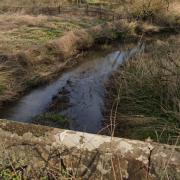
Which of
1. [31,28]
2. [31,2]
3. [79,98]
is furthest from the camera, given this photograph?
[31,2]

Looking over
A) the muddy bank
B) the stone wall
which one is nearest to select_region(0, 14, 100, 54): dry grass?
the muddy bank

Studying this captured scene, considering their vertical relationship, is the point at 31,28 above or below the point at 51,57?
above

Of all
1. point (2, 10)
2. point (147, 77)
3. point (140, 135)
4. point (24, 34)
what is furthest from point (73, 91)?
point (2, 10)

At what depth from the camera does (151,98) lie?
30.3 feet

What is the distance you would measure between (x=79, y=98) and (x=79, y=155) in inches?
358

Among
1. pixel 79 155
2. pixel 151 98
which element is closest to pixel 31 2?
pixel 151 98

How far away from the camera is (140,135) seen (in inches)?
332

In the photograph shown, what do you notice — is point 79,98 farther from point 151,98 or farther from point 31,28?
point 31,28

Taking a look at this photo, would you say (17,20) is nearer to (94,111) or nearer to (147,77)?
(94,111)

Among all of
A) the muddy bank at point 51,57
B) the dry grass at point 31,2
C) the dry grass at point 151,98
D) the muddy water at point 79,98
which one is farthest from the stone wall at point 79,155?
the dry grass at point 31,2

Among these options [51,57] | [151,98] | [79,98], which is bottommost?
[79,98]

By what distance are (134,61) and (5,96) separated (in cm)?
417

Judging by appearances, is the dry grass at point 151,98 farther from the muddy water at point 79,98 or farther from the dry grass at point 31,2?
the dry grass at point 31,2

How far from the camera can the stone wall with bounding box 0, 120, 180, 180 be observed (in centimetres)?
290
